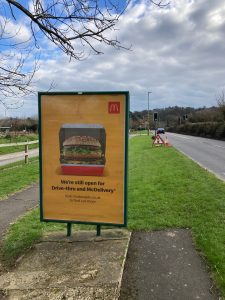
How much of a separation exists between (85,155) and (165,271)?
1.85 m

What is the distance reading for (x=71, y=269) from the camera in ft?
14.6

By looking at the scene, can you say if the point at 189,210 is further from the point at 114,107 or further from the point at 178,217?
the point at 114,107

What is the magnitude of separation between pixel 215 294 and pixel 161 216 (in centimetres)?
292

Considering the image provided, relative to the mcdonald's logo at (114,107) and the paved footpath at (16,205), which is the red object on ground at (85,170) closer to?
the mcdonald's logo at (114,107)

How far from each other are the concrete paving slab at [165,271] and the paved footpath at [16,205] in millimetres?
2424

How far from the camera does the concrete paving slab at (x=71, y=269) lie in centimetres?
391

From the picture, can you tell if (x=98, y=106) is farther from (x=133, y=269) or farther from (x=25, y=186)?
(x=25, y=186)

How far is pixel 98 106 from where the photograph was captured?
5258mm

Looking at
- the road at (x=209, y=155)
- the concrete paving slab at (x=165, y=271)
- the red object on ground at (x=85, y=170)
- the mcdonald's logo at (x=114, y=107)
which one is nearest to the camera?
the concrete paving slab at (x=165, y=271)

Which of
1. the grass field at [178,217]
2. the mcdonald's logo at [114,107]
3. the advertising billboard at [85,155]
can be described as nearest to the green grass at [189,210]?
the grass field at [178,217]

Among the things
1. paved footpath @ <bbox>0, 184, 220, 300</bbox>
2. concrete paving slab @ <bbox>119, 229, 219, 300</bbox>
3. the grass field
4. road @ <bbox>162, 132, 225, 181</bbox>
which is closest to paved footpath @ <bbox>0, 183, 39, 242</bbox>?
the grass field

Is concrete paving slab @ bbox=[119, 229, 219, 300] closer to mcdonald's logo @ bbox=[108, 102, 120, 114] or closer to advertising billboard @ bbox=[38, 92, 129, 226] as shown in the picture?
advertising billboard @ bbox=[38, 92, 129, 226]

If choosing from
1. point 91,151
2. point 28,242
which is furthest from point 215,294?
point 28,242

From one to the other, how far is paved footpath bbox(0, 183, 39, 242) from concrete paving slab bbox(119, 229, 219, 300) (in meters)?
2.42
